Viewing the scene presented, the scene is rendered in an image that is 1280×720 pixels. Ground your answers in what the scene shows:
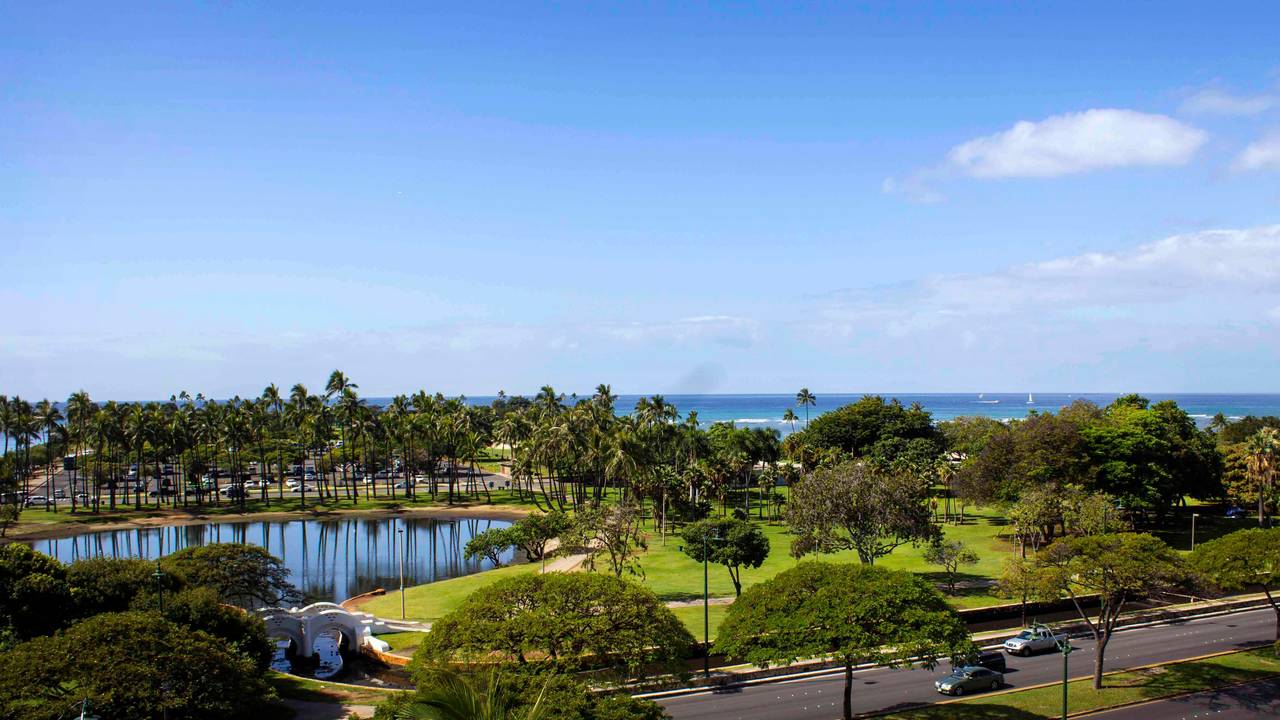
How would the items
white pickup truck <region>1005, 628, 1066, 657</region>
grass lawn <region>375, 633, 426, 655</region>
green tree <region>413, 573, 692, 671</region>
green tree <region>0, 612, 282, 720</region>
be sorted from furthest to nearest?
grass lawn <region>375, 633, 426, 655</region> → white pickup truck <region>1005, 628, 1066, 657</region> → green tree <region>413, 573, 692, 671</region> → green tree <region>0, 612, 282, 720</region>

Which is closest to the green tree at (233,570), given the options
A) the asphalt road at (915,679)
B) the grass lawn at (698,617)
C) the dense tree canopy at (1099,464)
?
the grass lawn at (698,617)

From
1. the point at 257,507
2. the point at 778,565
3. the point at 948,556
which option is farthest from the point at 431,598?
the point at 257,507

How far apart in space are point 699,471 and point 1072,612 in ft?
134

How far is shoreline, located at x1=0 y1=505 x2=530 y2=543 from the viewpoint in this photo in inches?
3826

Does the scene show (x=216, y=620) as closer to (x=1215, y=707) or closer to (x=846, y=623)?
(x=846, y=623)

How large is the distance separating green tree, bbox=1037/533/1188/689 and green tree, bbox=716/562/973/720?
874 cm

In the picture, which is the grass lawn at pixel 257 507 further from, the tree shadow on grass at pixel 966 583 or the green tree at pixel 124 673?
the green tree at pixel 124 673

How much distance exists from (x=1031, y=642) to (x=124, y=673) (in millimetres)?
40901

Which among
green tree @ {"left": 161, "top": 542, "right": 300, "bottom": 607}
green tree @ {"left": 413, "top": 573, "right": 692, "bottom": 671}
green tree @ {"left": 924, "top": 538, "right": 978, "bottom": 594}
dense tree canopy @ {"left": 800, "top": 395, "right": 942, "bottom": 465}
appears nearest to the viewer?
green tree @ {"left": 413, "top": 573, "right": 692, "bottom": 671}

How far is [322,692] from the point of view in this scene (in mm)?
42094

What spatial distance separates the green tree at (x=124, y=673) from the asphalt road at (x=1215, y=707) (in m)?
34.1

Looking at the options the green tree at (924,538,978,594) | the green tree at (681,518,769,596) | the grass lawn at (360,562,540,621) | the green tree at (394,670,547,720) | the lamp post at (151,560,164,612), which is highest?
the green tree at (394,670,547,720)

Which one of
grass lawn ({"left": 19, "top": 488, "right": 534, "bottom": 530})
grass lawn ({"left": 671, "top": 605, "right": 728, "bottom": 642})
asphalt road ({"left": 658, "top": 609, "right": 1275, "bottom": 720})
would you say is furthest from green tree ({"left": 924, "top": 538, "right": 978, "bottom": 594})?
grass lawn ({"left": 19, "top": 488, "right": 534, "bottom": 530})

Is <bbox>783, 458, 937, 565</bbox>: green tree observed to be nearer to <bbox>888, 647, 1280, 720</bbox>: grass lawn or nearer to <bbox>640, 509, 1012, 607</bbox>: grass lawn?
<bbox>640, 509, 1012, 607</bbox>: grass lawn
